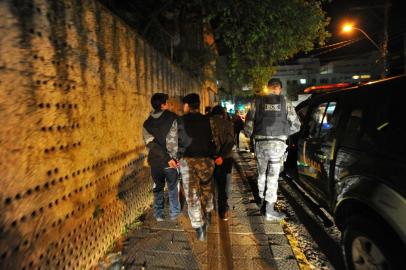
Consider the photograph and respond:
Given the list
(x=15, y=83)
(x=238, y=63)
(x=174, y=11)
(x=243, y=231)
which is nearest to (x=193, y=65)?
(x=238, y=63)

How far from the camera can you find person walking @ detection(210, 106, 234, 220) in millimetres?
3986

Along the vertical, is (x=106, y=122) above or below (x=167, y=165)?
above

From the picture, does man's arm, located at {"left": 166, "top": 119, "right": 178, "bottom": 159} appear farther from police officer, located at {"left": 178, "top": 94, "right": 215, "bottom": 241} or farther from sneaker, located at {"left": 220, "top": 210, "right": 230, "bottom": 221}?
sneaker, located at {"left": 220, "top": 210, "right": 230, "bottom": 221}

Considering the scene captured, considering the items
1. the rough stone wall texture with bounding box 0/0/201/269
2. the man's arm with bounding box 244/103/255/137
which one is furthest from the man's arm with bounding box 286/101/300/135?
the rough stone wall texture with bounding box 0/0/201/269

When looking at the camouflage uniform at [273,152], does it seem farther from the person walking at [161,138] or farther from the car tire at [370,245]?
the car tire at [370,245]

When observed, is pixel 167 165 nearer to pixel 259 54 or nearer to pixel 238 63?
pixel 259 54

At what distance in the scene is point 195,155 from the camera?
11.3ft

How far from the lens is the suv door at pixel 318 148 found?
314cm

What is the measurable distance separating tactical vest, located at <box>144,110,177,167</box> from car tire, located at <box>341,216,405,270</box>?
2373mm

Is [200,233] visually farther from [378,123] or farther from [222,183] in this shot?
[378,123]

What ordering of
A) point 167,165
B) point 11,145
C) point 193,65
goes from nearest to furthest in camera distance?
point 11,145 → point 167,165 → point 193,65

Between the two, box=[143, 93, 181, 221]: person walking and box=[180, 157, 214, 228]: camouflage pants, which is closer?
box=[180, 157, 214, 228]: camouflage pants

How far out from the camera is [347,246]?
242 centimetres

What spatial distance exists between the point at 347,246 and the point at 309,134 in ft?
6.89
